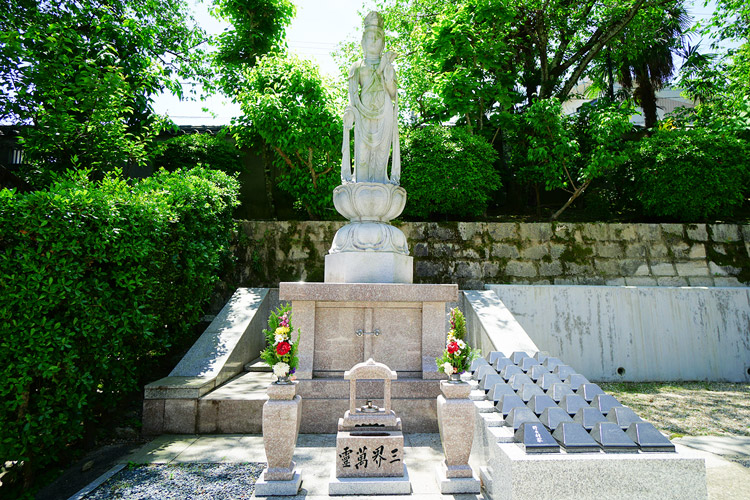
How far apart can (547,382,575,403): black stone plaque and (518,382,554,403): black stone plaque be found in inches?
2.7

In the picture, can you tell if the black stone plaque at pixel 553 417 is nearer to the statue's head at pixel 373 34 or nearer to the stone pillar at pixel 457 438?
the stone pillar at pixel 457 438

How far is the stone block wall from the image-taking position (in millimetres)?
7602

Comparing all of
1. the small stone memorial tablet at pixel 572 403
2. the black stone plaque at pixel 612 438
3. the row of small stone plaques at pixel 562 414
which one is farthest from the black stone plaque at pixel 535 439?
the small stone memorial tablet at pixel 572 403

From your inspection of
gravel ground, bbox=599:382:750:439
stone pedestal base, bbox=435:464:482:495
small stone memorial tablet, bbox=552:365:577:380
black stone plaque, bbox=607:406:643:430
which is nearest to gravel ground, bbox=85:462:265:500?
stone pedestal base, bbox=435:464:482:495

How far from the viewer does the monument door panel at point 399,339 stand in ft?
14.1

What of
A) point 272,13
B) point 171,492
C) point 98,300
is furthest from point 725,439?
point 272,13

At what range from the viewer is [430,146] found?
26.2ft

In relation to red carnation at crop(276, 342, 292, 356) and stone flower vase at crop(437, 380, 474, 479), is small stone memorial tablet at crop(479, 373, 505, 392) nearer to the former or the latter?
stone flower vase at crop(437, 380, 474, 479)

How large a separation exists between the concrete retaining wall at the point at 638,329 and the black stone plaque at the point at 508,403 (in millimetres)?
4136

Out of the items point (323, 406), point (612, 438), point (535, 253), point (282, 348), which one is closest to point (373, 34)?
point (282, 348)

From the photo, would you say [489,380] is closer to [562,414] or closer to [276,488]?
[562,414]

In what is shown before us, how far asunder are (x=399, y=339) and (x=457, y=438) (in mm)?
1541

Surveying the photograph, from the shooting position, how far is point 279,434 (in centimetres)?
281

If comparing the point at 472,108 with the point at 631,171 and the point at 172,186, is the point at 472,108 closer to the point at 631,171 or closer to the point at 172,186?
the point at 631,171
